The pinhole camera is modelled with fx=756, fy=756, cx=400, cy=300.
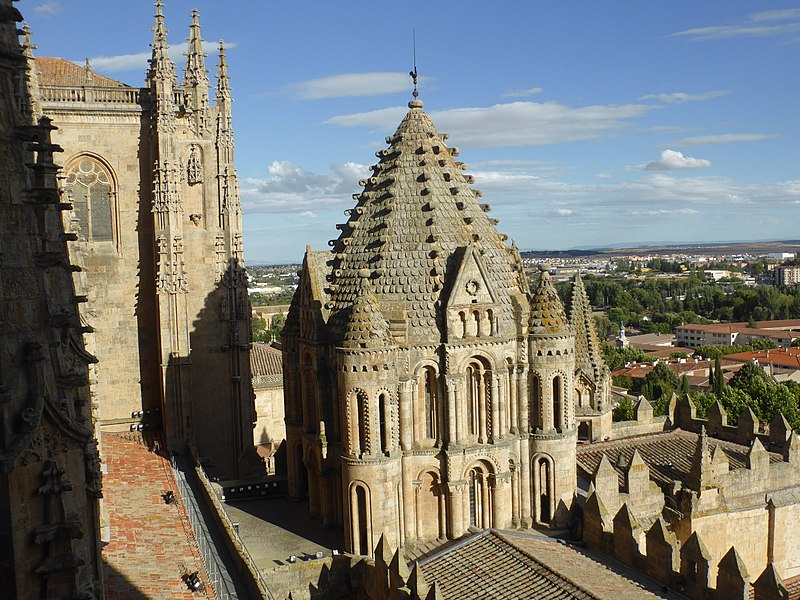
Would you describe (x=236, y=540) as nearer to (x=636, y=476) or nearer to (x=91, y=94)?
(x=636, y=476)

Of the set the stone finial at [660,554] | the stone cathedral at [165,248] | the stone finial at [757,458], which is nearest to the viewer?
the stone finial at [660,554]

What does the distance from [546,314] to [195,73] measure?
17.8 m

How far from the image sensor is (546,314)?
23375 millimetres

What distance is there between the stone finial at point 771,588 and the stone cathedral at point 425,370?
630 centimetres

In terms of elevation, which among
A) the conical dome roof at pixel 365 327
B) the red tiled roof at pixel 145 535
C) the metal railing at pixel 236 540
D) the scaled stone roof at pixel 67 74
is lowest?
the red tiled roof at pixel 145 535

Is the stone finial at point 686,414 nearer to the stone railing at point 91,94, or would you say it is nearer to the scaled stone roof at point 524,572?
the scaled stone roof at point 524,572

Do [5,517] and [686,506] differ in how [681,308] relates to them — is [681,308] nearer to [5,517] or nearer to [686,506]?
[686,506]

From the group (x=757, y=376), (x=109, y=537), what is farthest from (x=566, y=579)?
(x=757, y=376)

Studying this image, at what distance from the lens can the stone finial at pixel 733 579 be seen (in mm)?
17797

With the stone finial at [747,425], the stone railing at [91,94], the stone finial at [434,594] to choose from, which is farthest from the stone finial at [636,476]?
the stone railing at [91,94]

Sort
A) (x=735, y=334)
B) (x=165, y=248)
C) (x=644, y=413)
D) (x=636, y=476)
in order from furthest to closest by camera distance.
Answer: (x=735, y=334) → (x=644, y=413) → (x=165, y=248) → (x=636, y=476)

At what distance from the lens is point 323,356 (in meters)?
23.1

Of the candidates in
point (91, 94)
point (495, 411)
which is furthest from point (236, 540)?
point (91, 94)

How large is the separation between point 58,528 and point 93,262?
2469 centimetres
